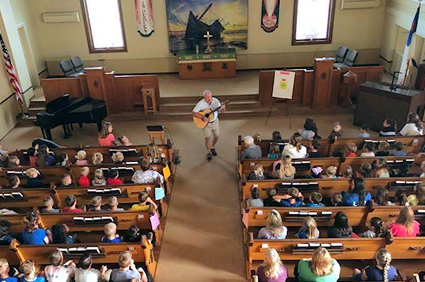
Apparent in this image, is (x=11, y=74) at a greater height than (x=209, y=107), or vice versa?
(x=11, y=74)

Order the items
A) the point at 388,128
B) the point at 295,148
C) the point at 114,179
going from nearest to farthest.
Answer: the point at 114,179 → the point at 295,148 → the point at 388,128

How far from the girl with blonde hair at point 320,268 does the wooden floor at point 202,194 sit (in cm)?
138

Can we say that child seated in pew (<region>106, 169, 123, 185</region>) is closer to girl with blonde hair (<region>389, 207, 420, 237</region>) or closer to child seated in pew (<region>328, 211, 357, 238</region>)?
child seated in pew (<region>328, 211, 357, 238</region>)

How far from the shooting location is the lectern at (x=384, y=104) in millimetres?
8125

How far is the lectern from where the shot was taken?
320 inches

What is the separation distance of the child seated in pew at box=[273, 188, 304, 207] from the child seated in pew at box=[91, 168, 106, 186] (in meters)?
2.64

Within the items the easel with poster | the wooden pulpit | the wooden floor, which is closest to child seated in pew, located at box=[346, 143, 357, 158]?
the wooden floor

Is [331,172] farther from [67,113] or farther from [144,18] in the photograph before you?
[144,18]

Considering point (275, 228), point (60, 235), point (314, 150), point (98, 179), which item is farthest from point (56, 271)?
point (314, 150)

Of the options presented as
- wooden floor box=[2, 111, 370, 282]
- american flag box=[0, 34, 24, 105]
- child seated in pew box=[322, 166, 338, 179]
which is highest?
american flag box=[0, 34, 24, 105]

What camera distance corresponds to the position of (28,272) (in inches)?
154

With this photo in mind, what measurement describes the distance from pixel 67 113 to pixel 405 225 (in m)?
7.23

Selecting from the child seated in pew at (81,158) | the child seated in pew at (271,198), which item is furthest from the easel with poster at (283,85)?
the child seated in pew at (81,158)

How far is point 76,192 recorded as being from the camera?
5.67 meters
